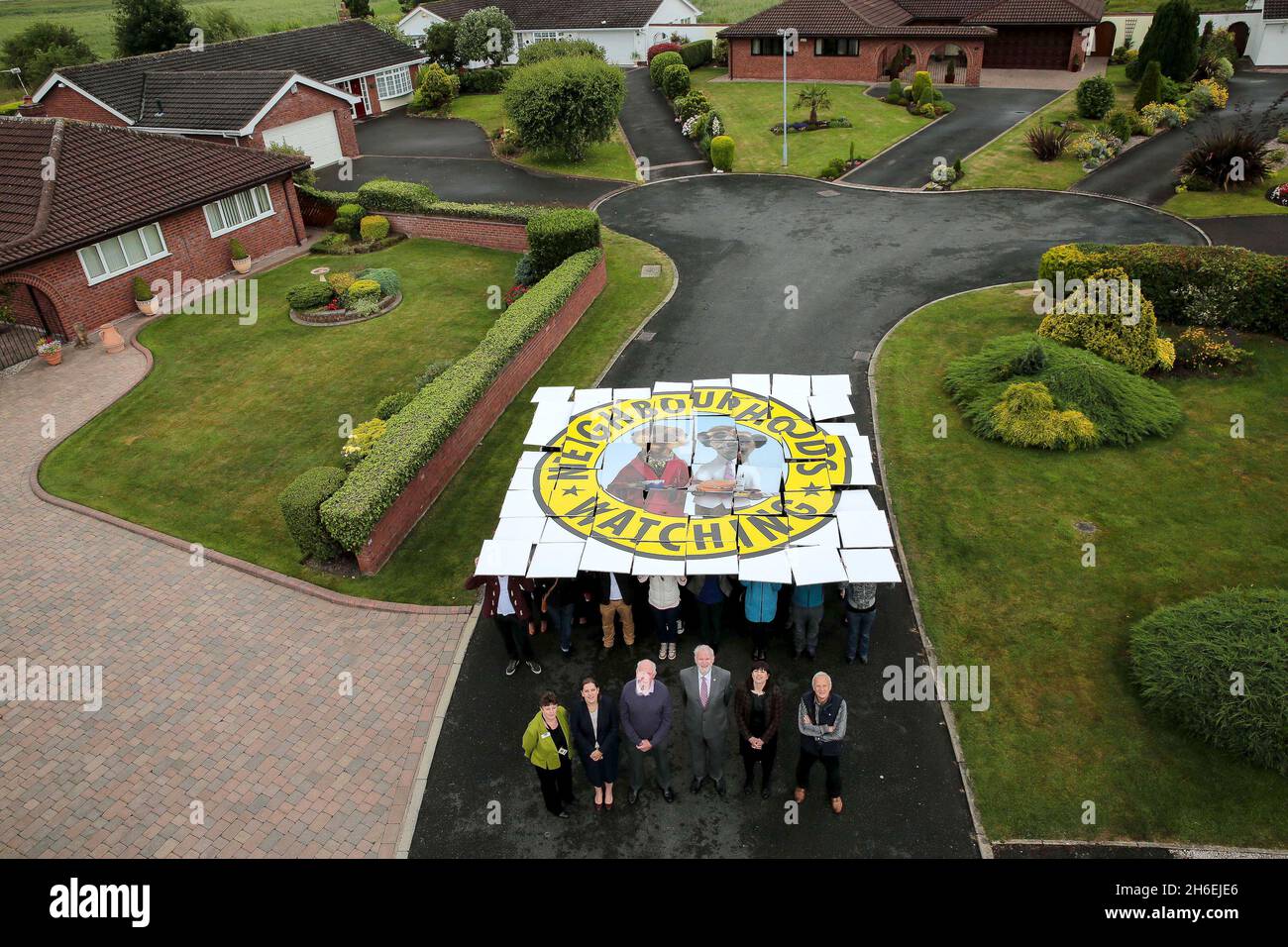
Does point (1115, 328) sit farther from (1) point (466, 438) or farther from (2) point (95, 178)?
(2) point (95, 178)

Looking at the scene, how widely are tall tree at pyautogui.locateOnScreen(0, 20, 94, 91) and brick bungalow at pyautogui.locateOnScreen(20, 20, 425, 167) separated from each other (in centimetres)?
2631

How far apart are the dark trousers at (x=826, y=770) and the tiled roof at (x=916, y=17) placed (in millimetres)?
48999

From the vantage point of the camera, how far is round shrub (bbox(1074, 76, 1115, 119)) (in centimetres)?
3928

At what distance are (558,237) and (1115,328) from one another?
15018mm

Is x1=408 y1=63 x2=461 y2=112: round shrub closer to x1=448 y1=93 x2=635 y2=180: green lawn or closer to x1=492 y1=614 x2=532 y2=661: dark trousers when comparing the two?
x1=448 y1=93 x2=635 y2=180: green lawn

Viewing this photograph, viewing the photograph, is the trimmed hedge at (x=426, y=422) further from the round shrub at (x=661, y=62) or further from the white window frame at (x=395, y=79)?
the white window frame at (x=395, y=79)

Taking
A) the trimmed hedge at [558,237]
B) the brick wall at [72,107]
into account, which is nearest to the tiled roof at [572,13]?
the brick wall at [72,107]

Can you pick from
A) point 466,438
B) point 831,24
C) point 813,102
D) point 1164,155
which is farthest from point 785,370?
point 831,24

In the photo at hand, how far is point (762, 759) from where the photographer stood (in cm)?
1007

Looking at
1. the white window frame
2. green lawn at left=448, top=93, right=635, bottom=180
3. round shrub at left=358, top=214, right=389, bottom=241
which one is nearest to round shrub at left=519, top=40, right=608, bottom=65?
green lawn at left=448, top=93, right=635, bottom=180

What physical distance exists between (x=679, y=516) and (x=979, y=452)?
735 centimetres

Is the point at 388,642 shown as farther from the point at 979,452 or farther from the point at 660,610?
the point at 979,452

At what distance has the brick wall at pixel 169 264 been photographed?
2324 cm
